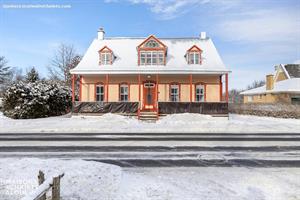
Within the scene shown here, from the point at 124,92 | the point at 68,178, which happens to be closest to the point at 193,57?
the point at 124,92

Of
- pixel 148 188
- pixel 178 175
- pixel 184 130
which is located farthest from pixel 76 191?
pixel 184 130

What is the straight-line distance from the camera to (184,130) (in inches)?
632

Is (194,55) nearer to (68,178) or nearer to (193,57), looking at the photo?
(193,57)

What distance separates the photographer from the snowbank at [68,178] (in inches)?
195

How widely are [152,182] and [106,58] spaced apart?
21188 mm

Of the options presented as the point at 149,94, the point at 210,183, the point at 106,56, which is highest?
the point at 106,56

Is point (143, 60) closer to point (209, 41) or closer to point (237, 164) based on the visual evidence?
point (209, 41)

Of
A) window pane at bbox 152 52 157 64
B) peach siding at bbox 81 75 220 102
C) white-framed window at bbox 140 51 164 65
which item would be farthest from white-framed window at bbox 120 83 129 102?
window pane at bbox 152 52 157 64

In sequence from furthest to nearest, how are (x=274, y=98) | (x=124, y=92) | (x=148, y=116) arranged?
(x=274, y=98) → (x=124, y=92) → (x=148, y=116)

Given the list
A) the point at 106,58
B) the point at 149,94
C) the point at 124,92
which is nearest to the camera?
the point at 149,94

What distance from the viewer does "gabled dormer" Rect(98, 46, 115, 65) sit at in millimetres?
25266

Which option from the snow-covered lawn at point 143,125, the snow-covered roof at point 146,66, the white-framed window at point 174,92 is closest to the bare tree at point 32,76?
the snow-covered roof at point 146,66

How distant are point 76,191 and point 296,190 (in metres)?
4.65

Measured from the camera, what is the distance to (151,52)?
990 inches
